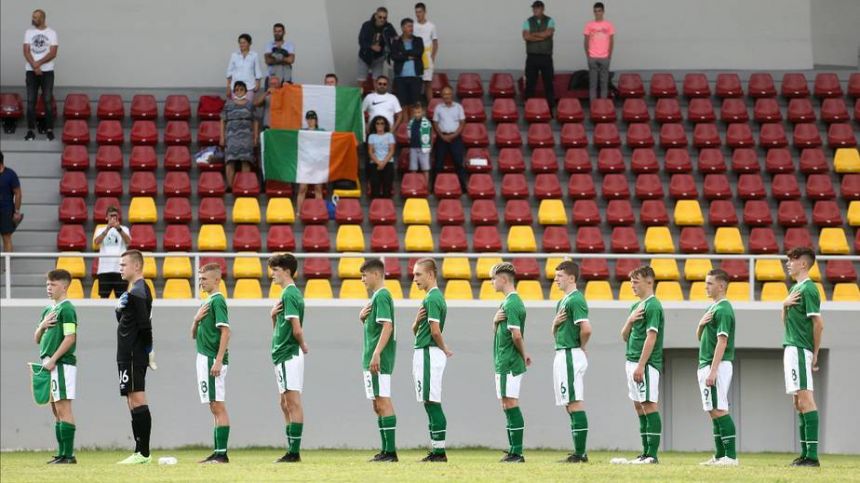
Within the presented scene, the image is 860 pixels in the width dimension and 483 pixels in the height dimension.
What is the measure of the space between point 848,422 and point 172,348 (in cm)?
871

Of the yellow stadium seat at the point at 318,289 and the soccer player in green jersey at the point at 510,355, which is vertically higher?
the yellow stadium seat at the point at 318,289

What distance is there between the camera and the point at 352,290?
18.6 m

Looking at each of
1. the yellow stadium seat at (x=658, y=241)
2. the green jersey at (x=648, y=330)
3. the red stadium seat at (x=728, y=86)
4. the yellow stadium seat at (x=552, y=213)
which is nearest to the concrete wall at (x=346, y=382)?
the yellow stadium seat at (x=658, y=241)

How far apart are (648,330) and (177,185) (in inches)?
404

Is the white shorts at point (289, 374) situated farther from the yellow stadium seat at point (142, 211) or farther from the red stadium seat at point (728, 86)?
the red stadium seat at point (728, 86)

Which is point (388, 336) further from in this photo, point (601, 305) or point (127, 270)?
point (601, 305)

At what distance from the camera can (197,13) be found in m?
24.1

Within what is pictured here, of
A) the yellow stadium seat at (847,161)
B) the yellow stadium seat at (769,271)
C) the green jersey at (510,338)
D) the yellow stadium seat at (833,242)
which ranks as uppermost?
the yellow stadium seat at (847,161)

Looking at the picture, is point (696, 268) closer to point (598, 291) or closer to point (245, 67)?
point (598, 291)

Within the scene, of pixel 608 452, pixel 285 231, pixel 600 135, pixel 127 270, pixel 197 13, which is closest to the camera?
pixel 127 270

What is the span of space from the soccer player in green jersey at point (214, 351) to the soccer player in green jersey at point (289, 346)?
498mm

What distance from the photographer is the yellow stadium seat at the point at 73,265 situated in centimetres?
1923

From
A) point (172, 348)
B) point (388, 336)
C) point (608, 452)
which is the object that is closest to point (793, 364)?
point (388, 336)

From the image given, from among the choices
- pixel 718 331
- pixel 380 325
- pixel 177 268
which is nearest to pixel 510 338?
pixel 380 325
